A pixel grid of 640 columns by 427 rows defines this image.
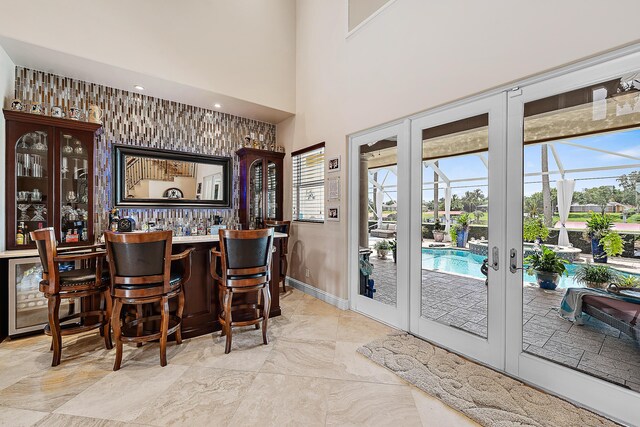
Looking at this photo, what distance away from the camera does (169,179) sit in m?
4.28

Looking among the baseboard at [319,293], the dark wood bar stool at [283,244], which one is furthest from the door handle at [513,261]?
the dark wood bar stool at [283,244]

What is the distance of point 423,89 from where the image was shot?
283cm

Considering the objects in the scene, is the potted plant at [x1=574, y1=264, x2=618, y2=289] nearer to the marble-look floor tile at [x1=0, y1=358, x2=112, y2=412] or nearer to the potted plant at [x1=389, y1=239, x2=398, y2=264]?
the potted plant at [x1=389, y1=239, x2=398, y2=264]

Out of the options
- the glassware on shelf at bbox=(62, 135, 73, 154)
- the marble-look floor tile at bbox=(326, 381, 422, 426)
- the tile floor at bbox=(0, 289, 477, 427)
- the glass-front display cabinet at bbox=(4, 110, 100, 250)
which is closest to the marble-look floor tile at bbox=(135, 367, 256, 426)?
the tile floor at bbox=(0, 289, 477, 427)

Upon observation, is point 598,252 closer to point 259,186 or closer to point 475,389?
point 475,389

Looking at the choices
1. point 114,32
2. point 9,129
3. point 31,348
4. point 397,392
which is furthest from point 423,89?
point 31,348

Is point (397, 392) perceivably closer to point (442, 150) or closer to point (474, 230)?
point (474, 230)

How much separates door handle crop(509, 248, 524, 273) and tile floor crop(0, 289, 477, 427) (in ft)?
3.85

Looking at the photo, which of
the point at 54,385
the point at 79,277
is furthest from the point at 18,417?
the point at 79,277

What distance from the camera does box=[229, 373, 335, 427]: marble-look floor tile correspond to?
70.5 inches

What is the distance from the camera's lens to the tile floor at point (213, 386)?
1.81m

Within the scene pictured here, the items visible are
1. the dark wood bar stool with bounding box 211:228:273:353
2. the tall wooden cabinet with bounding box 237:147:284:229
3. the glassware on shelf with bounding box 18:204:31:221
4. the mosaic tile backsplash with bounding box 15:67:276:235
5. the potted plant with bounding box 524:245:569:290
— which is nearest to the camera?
Result: the potted plant with bounding box 524:245:569:290

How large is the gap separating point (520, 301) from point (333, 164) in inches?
105

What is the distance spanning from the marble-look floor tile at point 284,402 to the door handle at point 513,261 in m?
1.72
